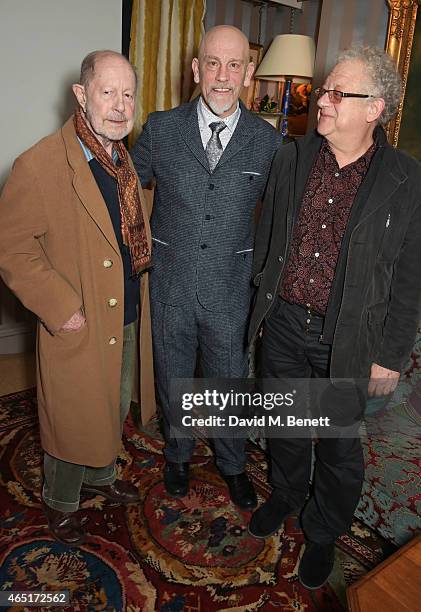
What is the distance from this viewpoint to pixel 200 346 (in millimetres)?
2012

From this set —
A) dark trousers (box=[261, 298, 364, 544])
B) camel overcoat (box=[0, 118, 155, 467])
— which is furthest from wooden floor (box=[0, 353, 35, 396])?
dark trousers (box=[261, 298, 364, 544])

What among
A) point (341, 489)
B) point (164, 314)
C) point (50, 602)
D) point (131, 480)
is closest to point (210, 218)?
point (164, 314)

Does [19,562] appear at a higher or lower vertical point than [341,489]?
lower

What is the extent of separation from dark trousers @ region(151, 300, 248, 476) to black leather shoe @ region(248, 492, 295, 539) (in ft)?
0.71

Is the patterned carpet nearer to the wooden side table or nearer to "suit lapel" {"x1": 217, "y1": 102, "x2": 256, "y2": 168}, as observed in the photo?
the wooden side table

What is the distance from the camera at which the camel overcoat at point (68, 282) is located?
1.49 metres

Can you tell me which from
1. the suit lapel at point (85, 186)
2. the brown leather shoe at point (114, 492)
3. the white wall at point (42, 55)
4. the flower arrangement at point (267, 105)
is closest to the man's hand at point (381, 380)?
the suit lapel at point (85, 186)

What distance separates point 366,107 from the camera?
1482mm

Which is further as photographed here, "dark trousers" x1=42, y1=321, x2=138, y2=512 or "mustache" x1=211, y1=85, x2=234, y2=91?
"dark trousers" x1=42, y1=321, x2=138, y2=512

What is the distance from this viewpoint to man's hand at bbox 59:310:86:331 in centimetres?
159

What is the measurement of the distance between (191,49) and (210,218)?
2.60 metres

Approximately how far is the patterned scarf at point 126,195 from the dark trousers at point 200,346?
0.27 meters

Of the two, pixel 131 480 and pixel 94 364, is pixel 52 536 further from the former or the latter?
pixel 94 364

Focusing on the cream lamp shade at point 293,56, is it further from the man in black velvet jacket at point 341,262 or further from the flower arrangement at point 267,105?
the man in black velvet jacket at point 341,262
